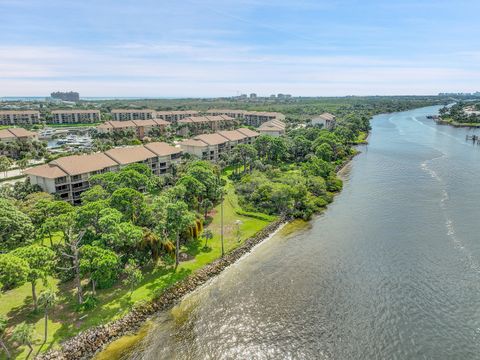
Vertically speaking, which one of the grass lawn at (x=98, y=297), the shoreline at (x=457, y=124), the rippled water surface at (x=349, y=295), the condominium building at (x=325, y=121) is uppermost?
the condominium building at (x=325, y=121)

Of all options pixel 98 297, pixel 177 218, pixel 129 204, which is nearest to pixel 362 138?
pixel 177 218

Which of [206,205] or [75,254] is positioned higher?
[75,254]

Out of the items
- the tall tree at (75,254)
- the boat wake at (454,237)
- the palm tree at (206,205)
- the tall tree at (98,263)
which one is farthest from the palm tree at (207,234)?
the boat wake at (454,237)

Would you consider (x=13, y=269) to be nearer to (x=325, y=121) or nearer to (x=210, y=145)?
(x=210, y=145)

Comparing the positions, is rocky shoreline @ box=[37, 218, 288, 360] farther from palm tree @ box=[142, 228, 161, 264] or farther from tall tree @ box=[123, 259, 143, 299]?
palm tree @ box=[142, 228, 161, 264]

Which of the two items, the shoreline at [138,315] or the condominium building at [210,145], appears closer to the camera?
the shoreline at [138,315]

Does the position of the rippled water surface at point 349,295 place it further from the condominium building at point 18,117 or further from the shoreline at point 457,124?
the condominium building at point 18,117
